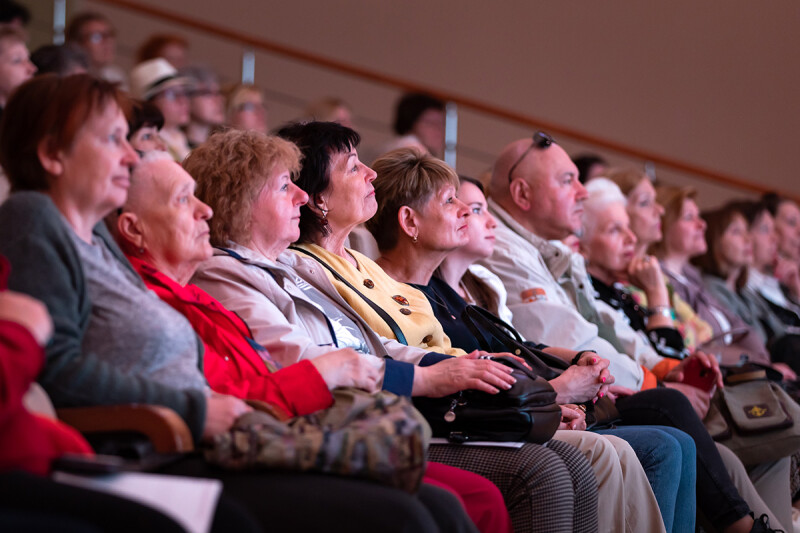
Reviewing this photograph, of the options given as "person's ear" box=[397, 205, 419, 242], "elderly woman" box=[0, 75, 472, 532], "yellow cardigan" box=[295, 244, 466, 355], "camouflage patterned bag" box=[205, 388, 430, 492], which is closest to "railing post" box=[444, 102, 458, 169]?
"person's ear" box=[397, 205, 419, 242]

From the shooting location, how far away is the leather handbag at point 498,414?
76.5 inches

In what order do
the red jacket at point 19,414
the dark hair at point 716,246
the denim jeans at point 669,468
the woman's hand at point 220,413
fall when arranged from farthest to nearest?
the dark hair at point 716,246, the denim jeans at point 669,468, the woman's hand at point 220,413, the red jacket at point 19,414

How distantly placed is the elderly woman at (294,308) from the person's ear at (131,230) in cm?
22

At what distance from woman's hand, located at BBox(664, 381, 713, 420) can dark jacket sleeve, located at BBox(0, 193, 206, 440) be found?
186cm

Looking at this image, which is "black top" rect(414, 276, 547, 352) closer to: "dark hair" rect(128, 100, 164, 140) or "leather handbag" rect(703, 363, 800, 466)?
"leather handbag" rect(703, 363, 800, 466)

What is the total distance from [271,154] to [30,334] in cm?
103

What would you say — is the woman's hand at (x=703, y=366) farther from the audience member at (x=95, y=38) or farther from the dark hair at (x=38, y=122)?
the audience member at (x=95, y=38)

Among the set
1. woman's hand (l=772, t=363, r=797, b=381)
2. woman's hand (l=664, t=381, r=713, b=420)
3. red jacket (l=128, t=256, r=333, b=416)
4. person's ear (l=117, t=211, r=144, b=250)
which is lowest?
woman's hand (l=772, t=363, r=797, b=381)

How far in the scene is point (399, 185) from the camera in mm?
2643

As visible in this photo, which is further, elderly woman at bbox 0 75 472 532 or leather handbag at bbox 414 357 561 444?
leather handbag at bbox 414 357 561 444

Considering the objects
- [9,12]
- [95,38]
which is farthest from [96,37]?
[9,12]

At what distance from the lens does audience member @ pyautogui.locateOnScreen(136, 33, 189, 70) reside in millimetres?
5004

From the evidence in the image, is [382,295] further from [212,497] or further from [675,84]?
[675,84]

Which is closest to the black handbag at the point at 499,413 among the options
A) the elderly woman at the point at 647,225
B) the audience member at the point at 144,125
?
the audience member at the point at 144,125
